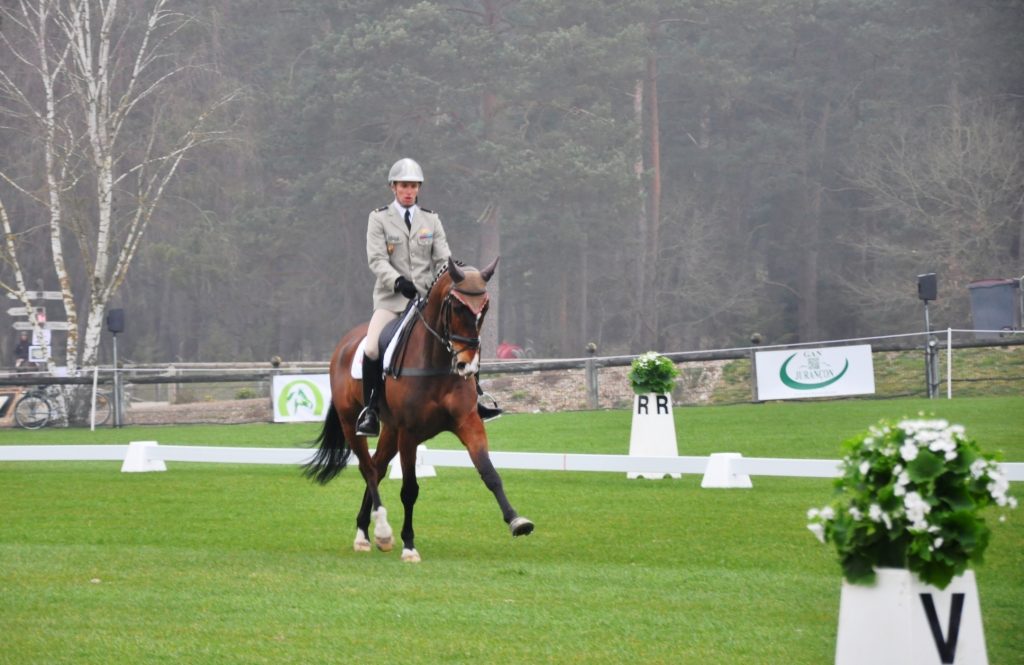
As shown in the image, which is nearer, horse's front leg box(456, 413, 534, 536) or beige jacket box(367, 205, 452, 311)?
horse's front leg box(456, 413, 534, 536)

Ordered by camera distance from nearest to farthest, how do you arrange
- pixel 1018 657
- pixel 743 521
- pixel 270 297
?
pixel 1018 657 < pixel 743 521 < pixel 270 297

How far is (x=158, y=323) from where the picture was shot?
61.9 metres

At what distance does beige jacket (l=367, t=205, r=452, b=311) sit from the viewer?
36.4 feet

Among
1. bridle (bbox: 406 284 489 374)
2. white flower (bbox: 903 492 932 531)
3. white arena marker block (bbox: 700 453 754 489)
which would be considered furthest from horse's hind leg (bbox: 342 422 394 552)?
white flower (bbox: 903 492 932 531)

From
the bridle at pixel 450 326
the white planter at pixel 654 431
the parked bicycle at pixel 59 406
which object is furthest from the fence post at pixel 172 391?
the bridle at pixel 450 326

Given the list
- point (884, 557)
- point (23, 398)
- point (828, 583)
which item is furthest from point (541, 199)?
point (884, 557)

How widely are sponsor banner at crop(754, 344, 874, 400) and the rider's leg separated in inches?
735

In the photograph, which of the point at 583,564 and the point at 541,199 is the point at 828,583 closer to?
the point at 583,564

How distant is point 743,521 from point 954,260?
36.8 metres

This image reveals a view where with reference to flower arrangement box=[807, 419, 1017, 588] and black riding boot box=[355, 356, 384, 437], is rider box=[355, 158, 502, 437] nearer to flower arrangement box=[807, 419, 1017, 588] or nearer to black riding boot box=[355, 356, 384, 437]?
black riding boot box=[355, 356, 384, 437]

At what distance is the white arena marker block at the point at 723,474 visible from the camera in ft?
48.2

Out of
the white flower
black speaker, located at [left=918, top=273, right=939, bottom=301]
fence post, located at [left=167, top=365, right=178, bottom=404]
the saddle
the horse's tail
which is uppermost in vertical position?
black speaker, located at [left=918, top=273, right=939, bottom=301]

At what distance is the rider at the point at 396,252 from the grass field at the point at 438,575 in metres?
1.20

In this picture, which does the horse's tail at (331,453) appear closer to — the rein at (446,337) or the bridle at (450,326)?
the rein at (446,337)
